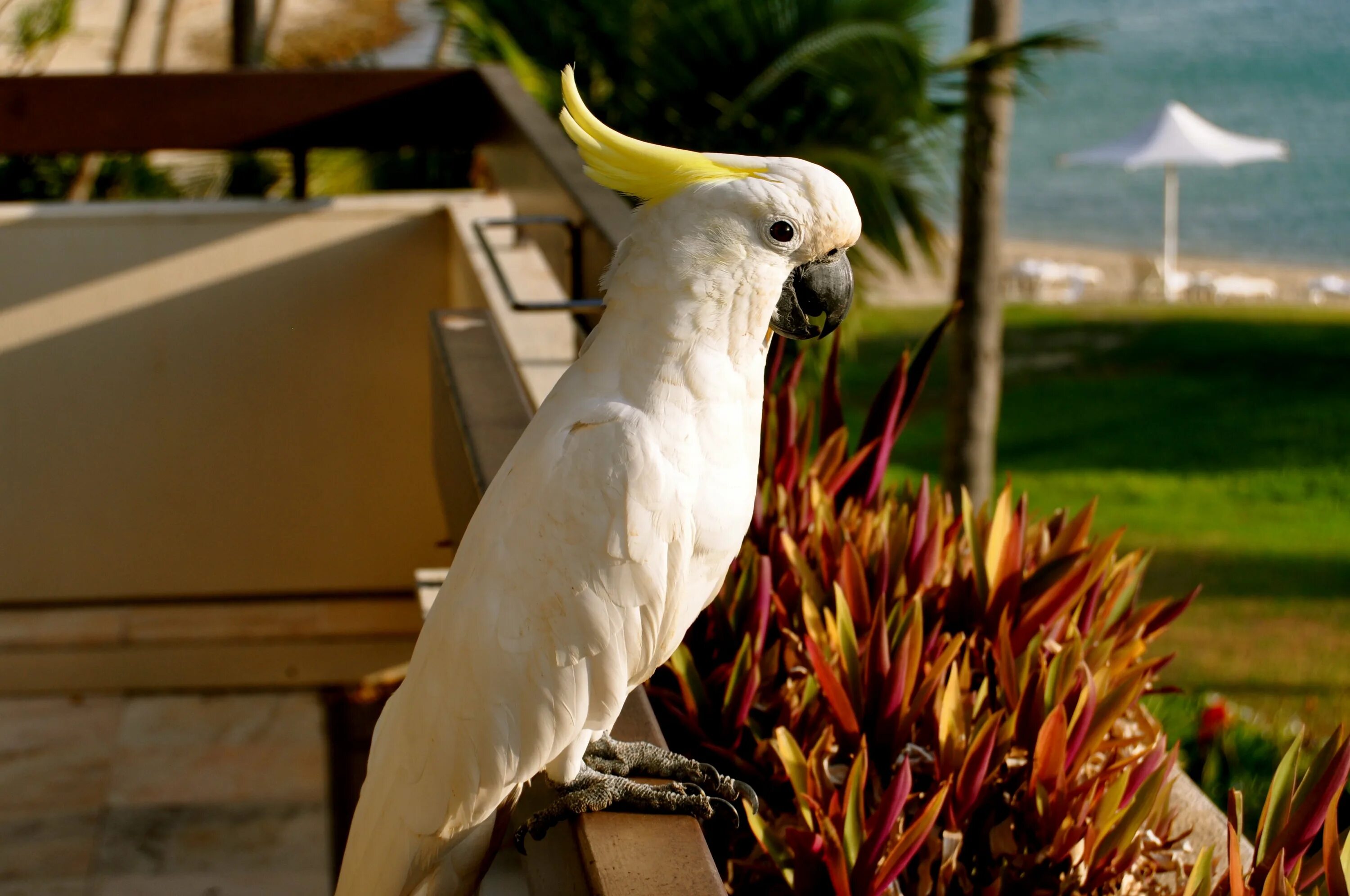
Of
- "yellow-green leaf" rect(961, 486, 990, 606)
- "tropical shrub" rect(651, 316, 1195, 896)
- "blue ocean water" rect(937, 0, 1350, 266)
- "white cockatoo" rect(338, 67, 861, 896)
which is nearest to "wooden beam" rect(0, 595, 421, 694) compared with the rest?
"tropical shrub" rect(651, 316, 1195, 896)

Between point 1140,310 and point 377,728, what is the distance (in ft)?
31.6

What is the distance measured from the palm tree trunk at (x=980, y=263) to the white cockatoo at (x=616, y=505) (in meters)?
3.08

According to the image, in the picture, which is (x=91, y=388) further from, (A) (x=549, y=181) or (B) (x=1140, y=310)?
(B) (x=1140, y=310)

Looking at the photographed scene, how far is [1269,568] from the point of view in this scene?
16.9 feet

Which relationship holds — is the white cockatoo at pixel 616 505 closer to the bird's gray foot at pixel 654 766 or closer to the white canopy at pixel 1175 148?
the bird's gray foot at pixel 654 766

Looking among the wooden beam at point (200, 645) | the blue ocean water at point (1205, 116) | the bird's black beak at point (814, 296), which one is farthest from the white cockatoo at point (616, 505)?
the blue ocean water at point (1205, 116)

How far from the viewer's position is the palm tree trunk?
434 cm

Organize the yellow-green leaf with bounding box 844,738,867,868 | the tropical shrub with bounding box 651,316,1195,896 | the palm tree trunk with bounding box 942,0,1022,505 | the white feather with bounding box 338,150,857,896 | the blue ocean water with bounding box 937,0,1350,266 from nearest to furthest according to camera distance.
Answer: the white feather with bounding box 338,150,857,896
the yellow-green leaf with bounding box 844,738,867,868
the tropical shrub with bounding box 651,316,1195,896
the palm tree trunk with bounding box 942,0,1022,505
the blue ocean water with bounding box 937,0,1350,266

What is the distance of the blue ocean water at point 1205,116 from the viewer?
20.7m

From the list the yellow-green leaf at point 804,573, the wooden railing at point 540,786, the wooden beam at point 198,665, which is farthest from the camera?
the wooden beam at point 198,665

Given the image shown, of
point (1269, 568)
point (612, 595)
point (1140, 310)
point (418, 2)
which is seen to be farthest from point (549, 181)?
point (418, 2)

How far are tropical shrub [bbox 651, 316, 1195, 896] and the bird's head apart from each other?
54cm

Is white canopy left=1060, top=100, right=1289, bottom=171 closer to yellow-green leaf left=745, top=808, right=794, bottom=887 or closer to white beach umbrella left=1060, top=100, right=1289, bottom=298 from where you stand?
white beach umbrella left=1060, top=100, right=1289, bottom=298

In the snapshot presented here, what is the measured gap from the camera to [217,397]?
345cm
